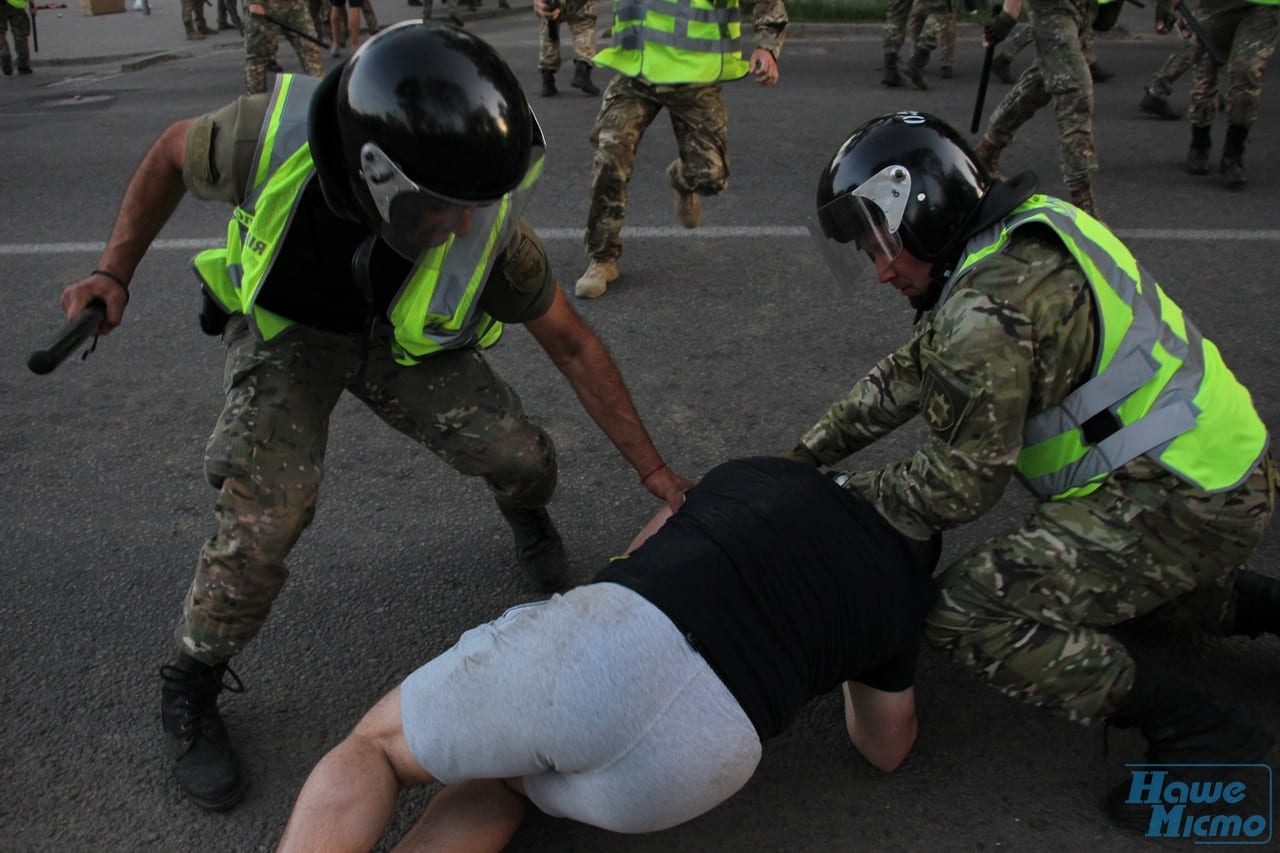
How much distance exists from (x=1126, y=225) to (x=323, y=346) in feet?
13.9

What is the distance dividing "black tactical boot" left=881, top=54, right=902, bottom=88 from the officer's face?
270 inches

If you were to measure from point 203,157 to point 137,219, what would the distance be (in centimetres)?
27

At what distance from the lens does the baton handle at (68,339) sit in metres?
2.01

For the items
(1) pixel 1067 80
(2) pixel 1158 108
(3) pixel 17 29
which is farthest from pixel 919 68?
(3) pixel 17 29

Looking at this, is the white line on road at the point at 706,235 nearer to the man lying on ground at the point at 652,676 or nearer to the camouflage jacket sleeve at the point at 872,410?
the camouflage jacket sleeve at the point at 872,410

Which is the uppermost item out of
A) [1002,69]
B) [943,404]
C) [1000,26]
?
[1000,26]

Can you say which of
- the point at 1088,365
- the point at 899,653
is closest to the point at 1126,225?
the point at 1088,365

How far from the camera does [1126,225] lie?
17.3 feet

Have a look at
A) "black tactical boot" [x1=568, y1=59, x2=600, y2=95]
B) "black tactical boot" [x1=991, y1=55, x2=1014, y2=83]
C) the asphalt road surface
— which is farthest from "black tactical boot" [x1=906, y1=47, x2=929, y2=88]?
"black tactical boot" [x1=568, y1=59, x2=600, y2=95]

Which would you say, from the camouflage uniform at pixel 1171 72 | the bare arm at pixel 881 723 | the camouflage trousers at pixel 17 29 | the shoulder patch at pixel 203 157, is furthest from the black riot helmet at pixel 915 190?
the camouflage trousers at pixel 17 29

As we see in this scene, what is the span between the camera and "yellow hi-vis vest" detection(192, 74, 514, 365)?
2211 millimetres

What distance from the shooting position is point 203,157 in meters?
2.29

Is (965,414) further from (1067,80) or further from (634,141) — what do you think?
(1067,80)

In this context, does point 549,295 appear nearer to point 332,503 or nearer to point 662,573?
point 662,573
